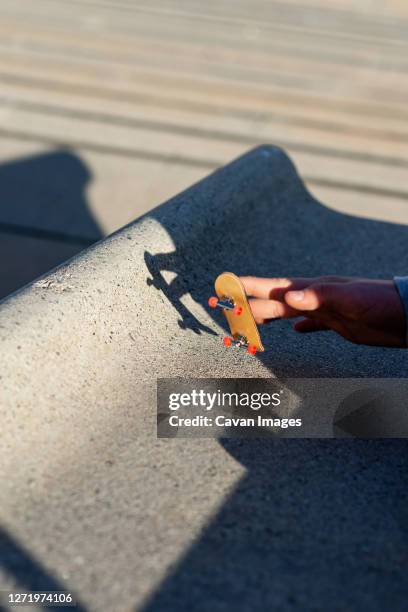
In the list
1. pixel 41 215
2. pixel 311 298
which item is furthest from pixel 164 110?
pixel 311 298

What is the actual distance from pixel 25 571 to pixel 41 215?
3.08 m

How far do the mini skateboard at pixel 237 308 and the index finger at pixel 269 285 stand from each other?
70 millimetres

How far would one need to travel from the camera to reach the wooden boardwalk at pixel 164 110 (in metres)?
4.65

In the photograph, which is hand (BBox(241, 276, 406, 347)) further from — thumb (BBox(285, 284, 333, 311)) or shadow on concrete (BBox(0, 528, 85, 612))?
shadow on concrete (BBox(0, 528, 85, 612))

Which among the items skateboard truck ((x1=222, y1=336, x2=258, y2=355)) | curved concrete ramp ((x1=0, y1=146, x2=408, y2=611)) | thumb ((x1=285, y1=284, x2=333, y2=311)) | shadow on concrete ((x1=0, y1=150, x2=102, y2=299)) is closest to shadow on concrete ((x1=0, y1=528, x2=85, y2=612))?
curved concrete ramp ((x1=0, y1=146, x2=408, y2=611))

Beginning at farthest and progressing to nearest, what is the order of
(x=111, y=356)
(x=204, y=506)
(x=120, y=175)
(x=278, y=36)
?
(x=278, y=36)
(x=120, y=175)
(x=111, y=356)
(x=204, y=506)

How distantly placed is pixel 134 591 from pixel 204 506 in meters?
0.31

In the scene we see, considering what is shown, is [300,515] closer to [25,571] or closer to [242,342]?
[242,342]

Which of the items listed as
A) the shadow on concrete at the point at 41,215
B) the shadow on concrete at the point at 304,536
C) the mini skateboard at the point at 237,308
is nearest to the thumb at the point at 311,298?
the mini skateboard at the point at 237,308

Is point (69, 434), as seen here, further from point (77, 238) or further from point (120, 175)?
point (120, 175)

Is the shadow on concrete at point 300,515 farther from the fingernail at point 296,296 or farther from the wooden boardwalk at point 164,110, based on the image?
the wooden boardwalk at point 164,110

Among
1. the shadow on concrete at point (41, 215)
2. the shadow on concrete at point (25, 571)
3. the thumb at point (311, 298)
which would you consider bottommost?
the shadow on concrete at point (25, 571)

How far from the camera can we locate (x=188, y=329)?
2604mm

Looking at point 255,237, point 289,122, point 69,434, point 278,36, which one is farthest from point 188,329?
point 278,36
